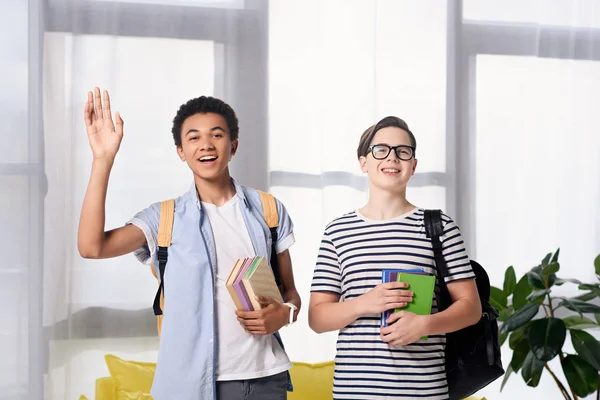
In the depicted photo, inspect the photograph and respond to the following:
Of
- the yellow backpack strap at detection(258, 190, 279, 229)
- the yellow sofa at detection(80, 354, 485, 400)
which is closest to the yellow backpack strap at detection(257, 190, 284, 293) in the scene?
the yellow backpack strap at detection(258, 190, 279, 229)

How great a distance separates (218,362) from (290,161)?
1.32m

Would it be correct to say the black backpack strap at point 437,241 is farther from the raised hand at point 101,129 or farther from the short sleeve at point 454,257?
the raised hand at point 101,129

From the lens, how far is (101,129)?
4.98 feet

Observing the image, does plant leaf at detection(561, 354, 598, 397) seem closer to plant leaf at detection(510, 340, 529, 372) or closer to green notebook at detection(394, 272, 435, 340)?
plant leaf at detection(510, 340, 529, 372)

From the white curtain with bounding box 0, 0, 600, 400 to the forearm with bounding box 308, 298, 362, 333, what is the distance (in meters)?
1.13

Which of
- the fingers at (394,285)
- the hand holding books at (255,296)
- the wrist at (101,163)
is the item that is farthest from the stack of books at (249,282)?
the wrist at (101,163)

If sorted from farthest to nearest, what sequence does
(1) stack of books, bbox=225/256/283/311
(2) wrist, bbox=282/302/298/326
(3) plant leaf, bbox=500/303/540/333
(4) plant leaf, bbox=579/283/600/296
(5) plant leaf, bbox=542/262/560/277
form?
(4) plant leaf, bbox=579/283/600/296
(5) plant leaf, bbox=542/262/560/277
(3) plant leaf, bbox=500/303/540/333
(2) wrist, bbox=282/302/298/326
(1) stack of books, bbox=225/256/283/311

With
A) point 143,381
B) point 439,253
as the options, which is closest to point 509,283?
point 439,253

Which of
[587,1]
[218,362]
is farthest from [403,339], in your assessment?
[587,1]

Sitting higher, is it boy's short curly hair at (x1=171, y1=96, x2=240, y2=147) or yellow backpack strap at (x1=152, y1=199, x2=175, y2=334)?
boy's short curly hair at (x1=171, y1=96, x2=240, y2=147)

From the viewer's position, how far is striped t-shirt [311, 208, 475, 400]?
149 centimetres

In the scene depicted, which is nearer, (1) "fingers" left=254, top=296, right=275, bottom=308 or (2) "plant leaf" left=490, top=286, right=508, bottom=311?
(1) "fingers" left=254, top=296, right=275, bottom=308

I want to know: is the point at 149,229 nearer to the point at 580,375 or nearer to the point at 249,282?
the point at 249,282

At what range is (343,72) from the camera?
274cm
